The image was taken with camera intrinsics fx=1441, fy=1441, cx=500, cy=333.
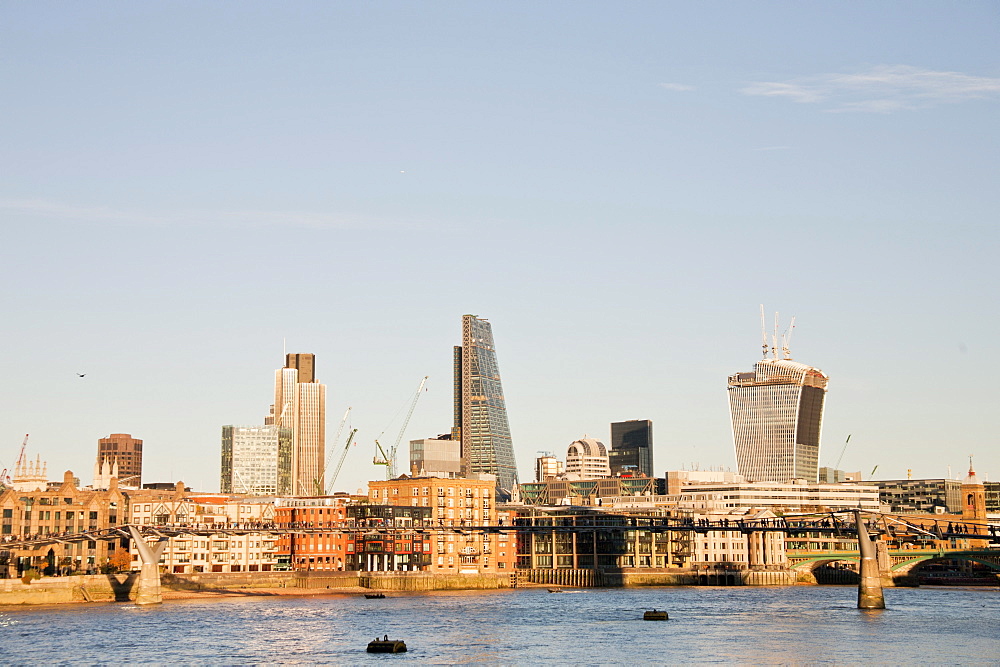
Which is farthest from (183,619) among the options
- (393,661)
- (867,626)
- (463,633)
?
(867,626)

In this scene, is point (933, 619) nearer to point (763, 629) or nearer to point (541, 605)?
point (763, 629)

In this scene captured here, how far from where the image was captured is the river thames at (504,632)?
112500 mm

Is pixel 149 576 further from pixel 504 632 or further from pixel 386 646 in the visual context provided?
pixel 386 646

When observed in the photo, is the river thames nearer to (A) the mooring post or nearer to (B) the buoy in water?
(B) the buoy in water

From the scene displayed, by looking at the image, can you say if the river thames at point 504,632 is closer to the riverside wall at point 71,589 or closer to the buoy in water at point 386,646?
the buoy in water at point 386,646

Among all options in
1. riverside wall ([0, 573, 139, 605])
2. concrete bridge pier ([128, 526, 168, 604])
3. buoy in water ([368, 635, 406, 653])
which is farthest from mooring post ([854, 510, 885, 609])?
riverside wall ([0, 573, 139, 605])

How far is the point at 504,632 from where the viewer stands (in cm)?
13500

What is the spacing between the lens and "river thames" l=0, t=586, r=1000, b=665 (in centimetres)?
11250

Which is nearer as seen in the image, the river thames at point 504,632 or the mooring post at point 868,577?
the river thames at point 504,632

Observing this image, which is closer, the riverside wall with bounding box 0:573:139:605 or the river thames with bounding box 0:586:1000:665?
the river thames with bounding box 0:586:1000:665

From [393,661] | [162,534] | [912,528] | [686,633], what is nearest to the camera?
[393,661]

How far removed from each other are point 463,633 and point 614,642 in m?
15.4

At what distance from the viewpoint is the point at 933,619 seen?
150625 millimetres

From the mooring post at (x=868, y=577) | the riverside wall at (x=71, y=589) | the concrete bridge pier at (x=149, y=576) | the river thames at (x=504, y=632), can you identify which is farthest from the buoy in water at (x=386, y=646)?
the riverside wall at (x=71, y=589)
